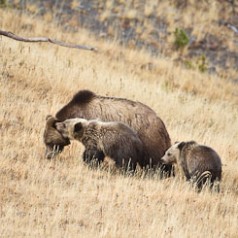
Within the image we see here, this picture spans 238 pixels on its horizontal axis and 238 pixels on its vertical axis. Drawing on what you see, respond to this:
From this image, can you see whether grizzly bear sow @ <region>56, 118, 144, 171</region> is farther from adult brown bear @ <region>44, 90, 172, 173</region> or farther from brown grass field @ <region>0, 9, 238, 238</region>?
brown grass field @ <region>0, 9, 238, 238</region>

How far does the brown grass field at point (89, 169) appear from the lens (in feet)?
27.6

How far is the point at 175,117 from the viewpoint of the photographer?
16172mm

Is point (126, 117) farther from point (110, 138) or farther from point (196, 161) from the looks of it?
point (196, 161)

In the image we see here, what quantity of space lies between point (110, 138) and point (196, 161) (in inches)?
57.2

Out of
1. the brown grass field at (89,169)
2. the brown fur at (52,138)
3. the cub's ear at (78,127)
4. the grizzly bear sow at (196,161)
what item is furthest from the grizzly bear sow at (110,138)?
the grizzly bear sow at (196,161)

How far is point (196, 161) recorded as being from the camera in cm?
1049

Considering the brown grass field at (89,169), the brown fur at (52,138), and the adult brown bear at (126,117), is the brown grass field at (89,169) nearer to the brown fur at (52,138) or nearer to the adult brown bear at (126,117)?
the brown fur at (52,138)

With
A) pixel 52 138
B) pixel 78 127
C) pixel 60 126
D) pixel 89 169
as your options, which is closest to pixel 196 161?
pixel 89 169

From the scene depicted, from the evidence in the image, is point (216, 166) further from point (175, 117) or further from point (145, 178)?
point (175, 117)

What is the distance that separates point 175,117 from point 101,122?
574cm

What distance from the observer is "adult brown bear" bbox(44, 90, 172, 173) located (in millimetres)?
10859

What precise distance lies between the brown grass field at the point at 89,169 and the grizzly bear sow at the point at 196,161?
9.2 inches

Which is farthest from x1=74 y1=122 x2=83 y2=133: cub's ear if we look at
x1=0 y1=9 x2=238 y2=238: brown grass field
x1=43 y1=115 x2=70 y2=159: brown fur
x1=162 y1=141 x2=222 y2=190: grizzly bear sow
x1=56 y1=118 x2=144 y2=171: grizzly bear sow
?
x1=162 y1=141 x2=222 y2=190: grizzly bear sow

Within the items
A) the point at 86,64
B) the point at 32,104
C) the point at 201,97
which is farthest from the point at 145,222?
the point at 201,97
